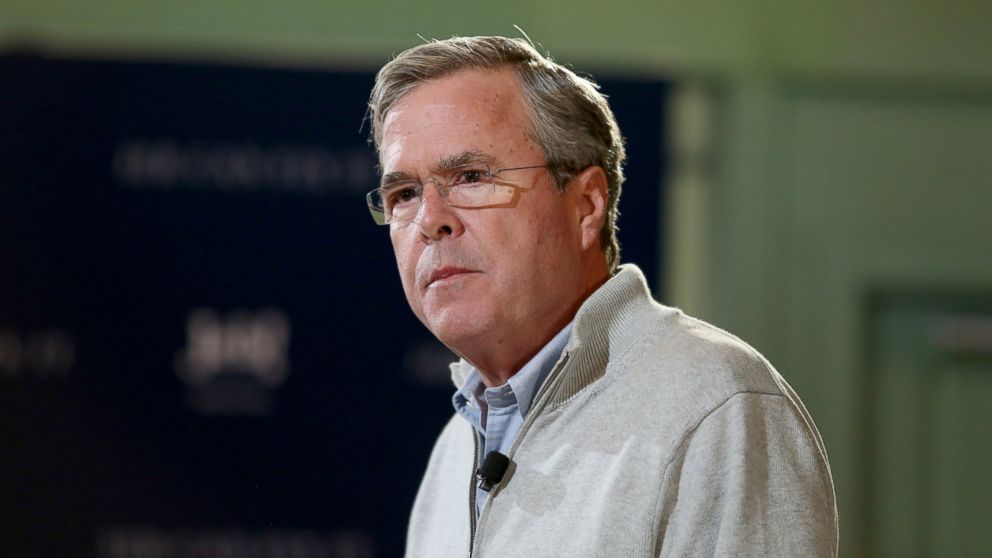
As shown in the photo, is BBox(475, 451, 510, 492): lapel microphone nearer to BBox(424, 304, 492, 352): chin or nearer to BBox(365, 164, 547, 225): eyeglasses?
BBox(424, 304, 492, 352): chin

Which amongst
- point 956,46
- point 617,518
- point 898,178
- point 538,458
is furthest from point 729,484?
point 956,46

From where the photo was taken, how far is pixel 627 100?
348 cm

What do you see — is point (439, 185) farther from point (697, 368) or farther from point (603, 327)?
point (697, 368)

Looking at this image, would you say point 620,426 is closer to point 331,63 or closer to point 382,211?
point 382,211

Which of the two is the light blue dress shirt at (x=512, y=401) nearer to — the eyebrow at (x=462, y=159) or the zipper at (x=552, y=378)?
the zipper at (x=552, y=378)

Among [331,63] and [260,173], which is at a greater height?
[331,63]

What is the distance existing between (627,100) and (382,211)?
1863 mm

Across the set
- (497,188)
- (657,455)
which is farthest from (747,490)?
(497,188)

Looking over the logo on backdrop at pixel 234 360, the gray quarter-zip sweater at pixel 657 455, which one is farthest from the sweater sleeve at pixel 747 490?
the logo on backdrop at pixel 234 360

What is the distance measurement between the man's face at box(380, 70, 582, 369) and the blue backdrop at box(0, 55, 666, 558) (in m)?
1.81

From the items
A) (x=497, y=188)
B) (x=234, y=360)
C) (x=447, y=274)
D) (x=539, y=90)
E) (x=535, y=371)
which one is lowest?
(x=234, y=360)

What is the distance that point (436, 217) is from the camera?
157 centimetres

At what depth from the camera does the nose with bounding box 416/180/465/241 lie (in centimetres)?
157

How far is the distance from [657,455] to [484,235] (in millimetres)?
400
